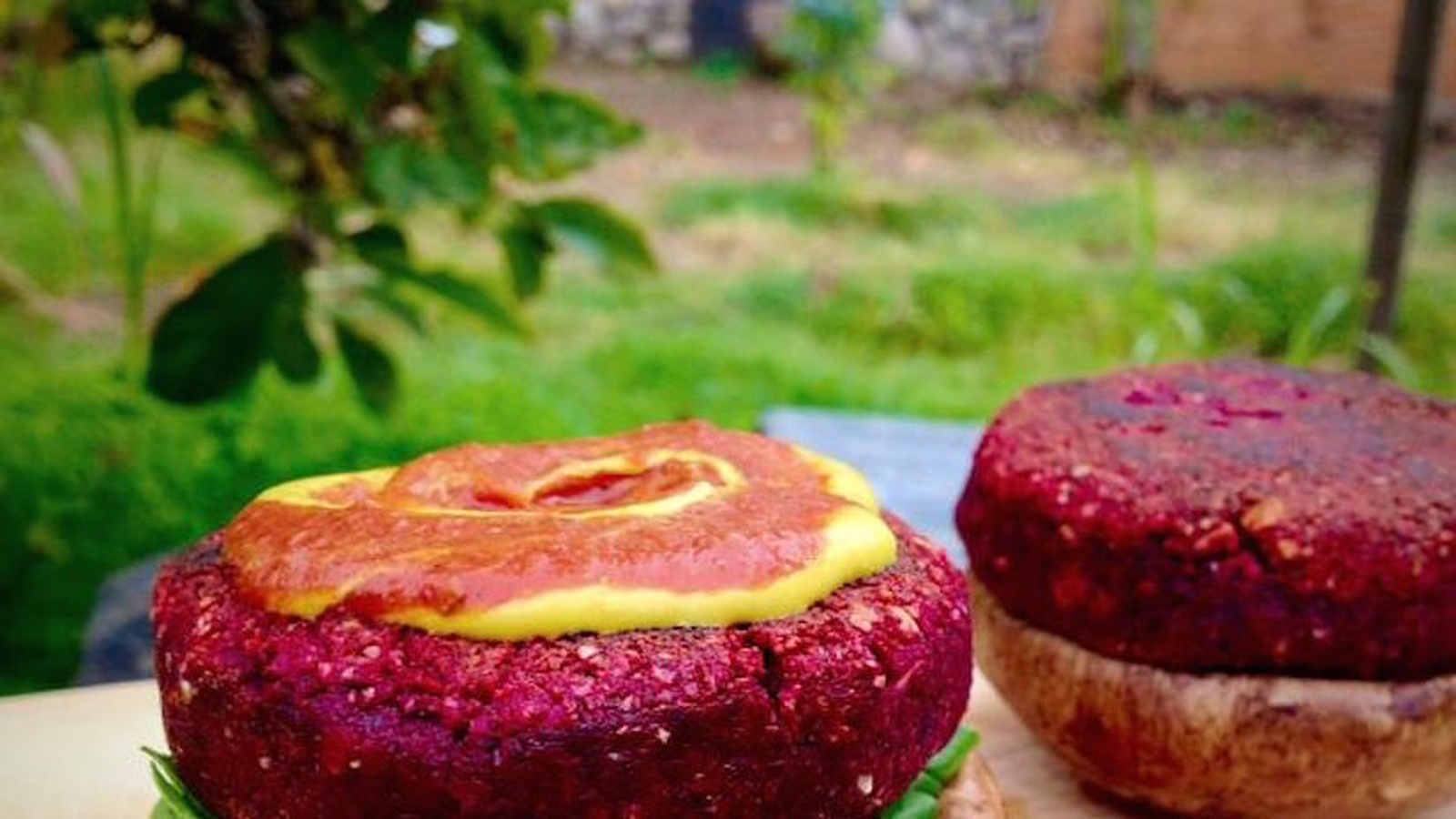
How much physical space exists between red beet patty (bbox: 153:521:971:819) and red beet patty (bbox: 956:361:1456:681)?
0.30m

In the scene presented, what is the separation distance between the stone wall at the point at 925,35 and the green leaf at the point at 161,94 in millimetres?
2771

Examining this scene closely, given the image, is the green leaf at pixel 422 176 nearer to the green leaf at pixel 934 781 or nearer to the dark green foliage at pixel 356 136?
the dark green foliage at pixel 356 136

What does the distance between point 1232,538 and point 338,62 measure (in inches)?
37.0

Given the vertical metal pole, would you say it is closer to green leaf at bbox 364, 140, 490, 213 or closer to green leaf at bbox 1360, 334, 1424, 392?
green leaf at bbox 1360, 334, 1424, 392

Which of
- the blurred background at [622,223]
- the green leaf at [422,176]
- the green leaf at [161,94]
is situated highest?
the green leaf at [161,94]

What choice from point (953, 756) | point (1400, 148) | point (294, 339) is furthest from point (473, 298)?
point (1400, 148)

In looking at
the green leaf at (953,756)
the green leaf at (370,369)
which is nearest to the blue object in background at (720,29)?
the green leaf at (370,369)

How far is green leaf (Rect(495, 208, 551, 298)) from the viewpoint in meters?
1.82

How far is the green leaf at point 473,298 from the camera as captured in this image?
186 centimetres

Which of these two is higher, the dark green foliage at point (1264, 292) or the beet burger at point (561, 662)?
the beet burger at point (561, 662)

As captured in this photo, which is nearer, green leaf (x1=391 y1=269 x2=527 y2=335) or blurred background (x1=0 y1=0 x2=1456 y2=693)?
blurred background (x1=0 y1=0 x2=1456 y2=693)

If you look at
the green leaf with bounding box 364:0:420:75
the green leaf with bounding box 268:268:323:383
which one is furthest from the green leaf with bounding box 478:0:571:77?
the green leaf with bounding box 268:268:323:383

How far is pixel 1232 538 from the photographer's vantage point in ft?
4.02

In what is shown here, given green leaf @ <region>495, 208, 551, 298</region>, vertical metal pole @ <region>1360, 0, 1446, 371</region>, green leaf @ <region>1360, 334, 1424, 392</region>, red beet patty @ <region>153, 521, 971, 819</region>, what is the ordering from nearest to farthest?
red beet patty @ <region>153, 521, 971, 819</region>
green leaf @ <region>495, 208, 551, 298</region>
vertical metal pole @ <region>1360, 0, 1446, 371</region>
green leaf @ <region>1360, 334, 1424, 392</region>
